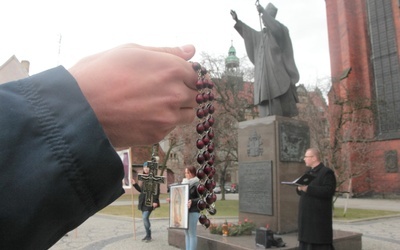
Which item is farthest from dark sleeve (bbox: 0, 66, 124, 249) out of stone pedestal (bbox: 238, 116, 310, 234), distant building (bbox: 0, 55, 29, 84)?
stone pedestal (bbox: 238, 116, 310, 234)

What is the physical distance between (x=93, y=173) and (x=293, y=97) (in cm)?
813

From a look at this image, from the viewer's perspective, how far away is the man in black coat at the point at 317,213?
16.7 ft

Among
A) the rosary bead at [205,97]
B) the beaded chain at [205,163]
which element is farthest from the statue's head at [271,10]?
the rosary bead at [205,97]

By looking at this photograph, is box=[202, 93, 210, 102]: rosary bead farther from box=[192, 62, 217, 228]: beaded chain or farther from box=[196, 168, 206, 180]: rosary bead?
box=[196, 168, 206, 180]: rosary bead

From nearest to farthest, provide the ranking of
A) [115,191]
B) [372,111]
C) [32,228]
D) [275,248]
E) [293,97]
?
1. [32,228]
2. [115,191]
3. [275,248]
4. [293,97]
5. [372,111]

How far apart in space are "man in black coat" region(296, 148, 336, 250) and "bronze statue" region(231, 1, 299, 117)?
10.1ft

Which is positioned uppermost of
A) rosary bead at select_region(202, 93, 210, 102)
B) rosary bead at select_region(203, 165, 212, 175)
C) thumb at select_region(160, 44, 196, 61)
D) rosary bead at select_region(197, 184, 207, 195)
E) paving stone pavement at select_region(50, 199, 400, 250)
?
thumb at select_region(160, 44, 196, 61)

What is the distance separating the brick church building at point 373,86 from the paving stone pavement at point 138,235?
1283cm

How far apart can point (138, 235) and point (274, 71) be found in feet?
19.6

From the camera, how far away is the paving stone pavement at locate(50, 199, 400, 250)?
8.20 meters

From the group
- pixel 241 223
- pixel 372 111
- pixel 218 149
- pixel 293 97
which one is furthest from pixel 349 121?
pixel 241 223

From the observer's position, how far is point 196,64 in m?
1.10

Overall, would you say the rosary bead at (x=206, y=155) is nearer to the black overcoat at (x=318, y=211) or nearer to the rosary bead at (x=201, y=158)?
the rosary bead at (x=201, y=158)

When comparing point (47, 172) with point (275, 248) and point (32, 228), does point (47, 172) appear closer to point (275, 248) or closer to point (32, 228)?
point (32, 228)
